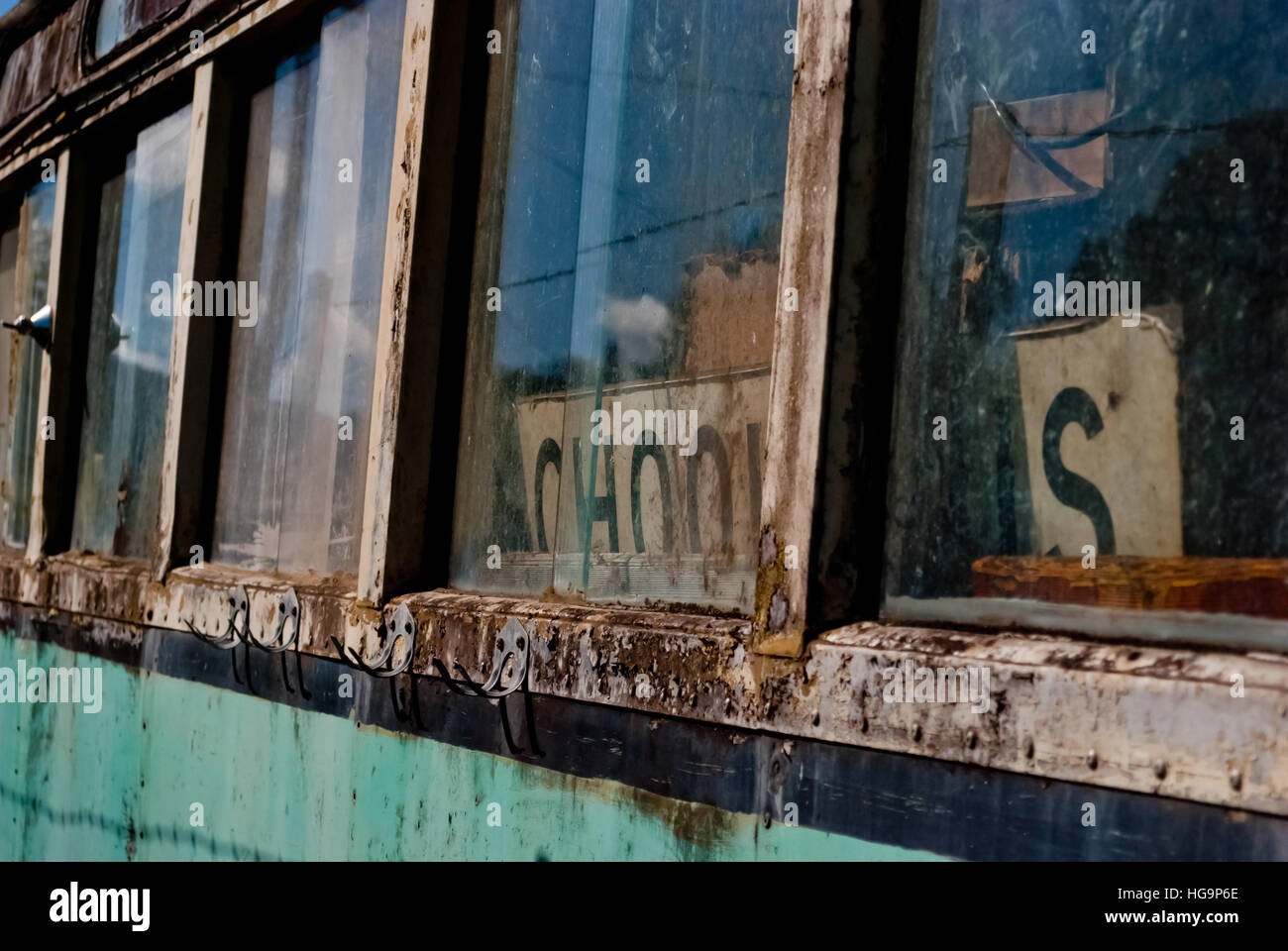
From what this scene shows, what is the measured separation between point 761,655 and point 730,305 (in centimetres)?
73

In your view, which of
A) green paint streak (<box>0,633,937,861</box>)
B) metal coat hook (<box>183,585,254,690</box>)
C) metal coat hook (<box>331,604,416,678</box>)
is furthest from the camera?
metal coat hook (<box>183,585,254,690</box>)

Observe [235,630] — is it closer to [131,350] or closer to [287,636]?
[287,636]

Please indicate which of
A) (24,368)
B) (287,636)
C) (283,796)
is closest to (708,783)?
(287,636)

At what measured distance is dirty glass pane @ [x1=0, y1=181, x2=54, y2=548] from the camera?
20.5 feet

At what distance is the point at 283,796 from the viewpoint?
3.65 metres

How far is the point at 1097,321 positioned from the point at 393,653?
6.21 ft

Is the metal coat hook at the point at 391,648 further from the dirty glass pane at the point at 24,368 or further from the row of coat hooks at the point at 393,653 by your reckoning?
the dirty glass pane at the point at 24,368

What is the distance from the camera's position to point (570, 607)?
8.89 ft

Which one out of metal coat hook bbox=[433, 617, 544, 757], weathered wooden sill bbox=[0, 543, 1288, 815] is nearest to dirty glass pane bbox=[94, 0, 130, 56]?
weathered wooden sill bbox=[0, 543, 1288, 815]

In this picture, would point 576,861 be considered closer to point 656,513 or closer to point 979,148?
point 656,513

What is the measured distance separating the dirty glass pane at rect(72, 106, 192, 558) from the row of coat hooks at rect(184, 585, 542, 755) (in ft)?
3.49

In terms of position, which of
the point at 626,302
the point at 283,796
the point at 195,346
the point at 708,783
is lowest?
the point at 283,796

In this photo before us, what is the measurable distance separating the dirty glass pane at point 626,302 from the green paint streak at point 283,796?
0.42 metres

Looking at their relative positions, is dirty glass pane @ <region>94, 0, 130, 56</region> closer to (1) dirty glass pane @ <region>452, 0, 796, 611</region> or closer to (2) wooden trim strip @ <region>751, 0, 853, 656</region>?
(1) dirty glass pane @ <region>452, 0, 796, 611</region>
